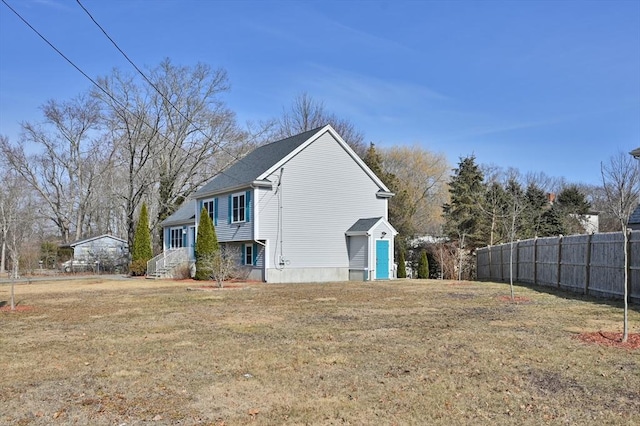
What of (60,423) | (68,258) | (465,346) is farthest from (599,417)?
(68,258)

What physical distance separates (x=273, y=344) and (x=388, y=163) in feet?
140

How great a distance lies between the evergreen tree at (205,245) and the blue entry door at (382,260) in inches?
316

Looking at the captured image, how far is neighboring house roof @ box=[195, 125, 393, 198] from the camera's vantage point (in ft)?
83.1

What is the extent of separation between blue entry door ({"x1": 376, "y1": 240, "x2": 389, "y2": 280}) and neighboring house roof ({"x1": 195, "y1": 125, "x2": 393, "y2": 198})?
289 cm

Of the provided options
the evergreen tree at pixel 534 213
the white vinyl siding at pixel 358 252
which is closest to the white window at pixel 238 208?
the white vinyl siding at pixel 358 252

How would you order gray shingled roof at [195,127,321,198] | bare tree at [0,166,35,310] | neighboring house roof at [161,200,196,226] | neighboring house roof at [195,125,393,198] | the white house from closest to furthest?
1. the white house
2. neighboring house roof at [195,125,393,198]
3. gray shingled roof at [195,127,321,198]
4. neighboring house roof at [161,200,196,226]
5. bare tree at [0,166,35,310]

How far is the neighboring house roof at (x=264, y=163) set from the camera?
25.3 meters

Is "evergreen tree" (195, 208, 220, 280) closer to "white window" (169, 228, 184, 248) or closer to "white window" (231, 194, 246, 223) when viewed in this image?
"white window" (231, 194, 246, 223)

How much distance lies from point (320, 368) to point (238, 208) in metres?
20.3

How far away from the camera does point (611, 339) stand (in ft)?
27.4

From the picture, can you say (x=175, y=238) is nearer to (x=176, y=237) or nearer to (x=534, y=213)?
(x=176, y=237)

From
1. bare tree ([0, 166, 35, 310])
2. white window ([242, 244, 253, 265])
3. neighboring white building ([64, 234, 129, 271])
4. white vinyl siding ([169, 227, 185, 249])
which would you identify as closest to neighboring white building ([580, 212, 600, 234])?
white window ([242, 244, 253, 265])

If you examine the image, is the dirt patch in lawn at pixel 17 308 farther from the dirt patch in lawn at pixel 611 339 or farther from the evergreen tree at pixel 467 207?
the evergreen tree at pixel 467 207

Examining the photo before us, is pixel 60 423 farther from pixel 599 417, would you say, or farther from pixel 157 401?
pixel 599 417
